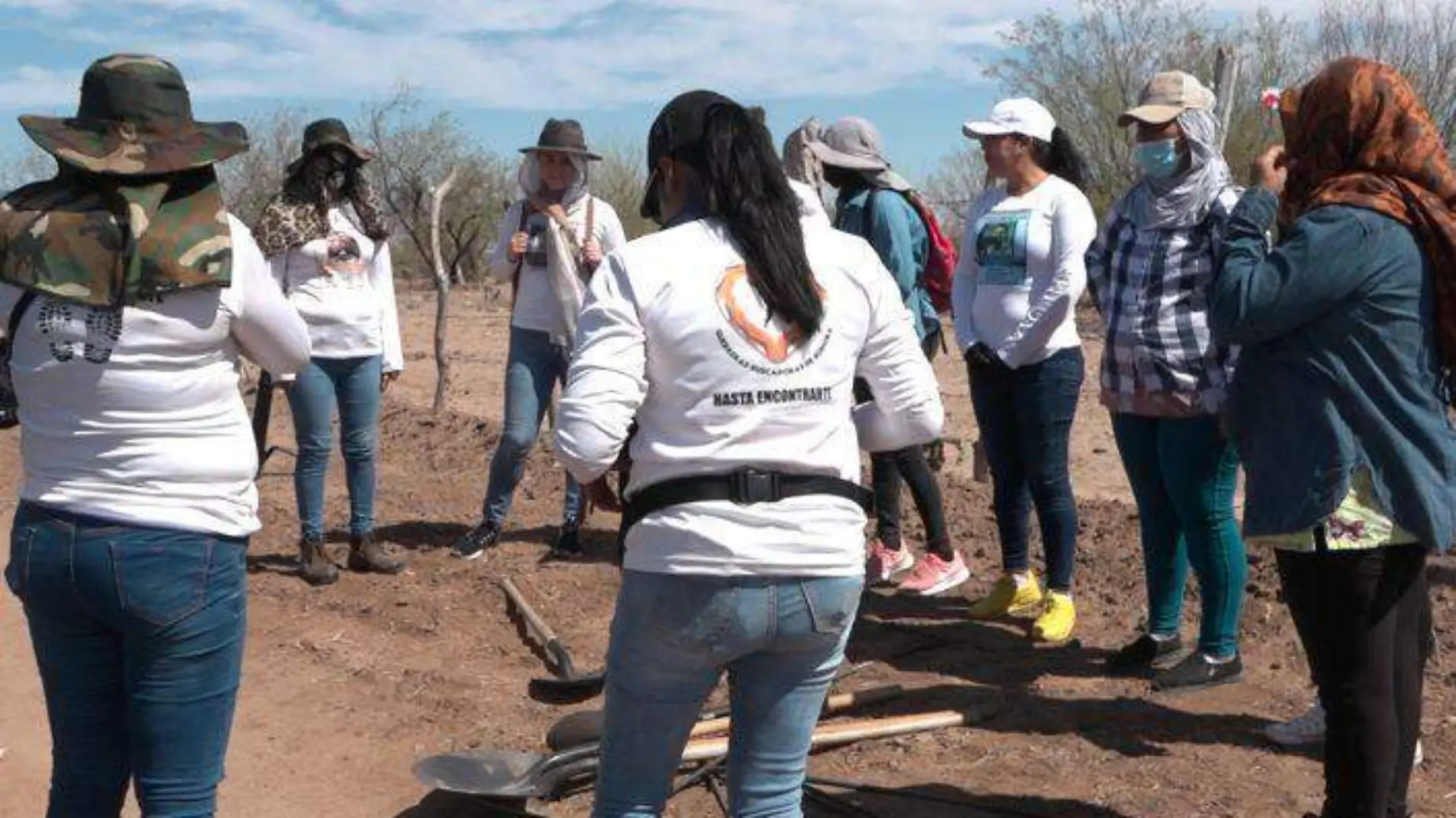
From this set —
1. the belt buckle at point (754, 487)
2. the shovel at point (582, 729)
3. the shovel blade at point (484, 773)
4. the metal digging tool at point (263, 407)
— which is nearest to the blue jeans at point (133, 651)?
the belt buckle at point (754, 487)

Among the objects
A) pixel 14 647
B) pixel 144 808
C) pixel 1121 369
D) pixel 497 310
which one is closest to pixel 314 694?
pixel 14 647

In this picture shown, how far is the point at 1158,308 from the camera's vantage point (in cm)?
483

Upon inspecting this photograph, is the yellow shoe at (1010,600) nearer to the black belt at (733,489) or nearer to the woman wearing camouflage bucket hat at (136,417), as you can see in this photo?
the black belt at (733,489)

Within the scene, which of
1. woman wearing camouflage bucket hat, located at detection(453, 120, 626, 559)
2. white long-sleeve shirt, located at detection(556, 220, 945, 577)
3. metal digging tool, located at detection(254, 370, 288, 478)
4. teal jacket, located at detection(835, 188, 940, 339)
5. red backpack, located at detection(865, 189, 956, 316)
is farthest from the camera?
metal digging tool, located at detection(254, 370, 288, 478)

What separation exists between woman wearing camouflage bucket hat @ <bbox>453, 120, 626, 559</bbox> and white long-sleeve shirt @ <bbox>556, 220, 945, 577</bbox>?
3868 millimetres

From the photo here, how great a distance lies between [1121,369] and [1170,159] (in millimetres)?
646

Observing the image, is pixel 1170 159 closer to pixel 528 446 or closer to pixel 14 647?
pixel 528 446

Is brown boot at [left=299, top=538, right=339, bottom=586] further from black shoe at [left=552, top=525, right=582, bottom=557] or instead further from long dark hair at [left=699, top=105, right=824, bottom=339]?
long dark hair at [left=699, top=105, right=824, bottom=339]

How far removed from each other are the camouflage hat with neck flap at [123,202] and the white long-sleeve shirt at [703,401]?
29.0 inches

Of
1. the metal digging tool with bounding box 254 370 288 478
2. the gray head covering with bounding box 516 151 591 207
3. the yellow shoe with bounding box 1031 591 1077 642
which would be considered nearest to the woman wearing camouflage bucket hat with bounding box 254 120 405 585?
the gray head covering with bounding box 516 151 591 207

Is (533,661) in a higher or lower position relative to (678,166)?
lower

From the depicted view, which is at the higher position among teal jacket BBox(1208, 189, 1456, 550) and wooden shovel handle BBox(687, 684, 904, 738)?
teal jacket BBox(1208, 189, 1456, 550)

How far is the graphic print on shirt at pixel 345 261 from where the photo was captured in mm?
6375

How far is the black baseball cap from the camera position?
282 centimetres
